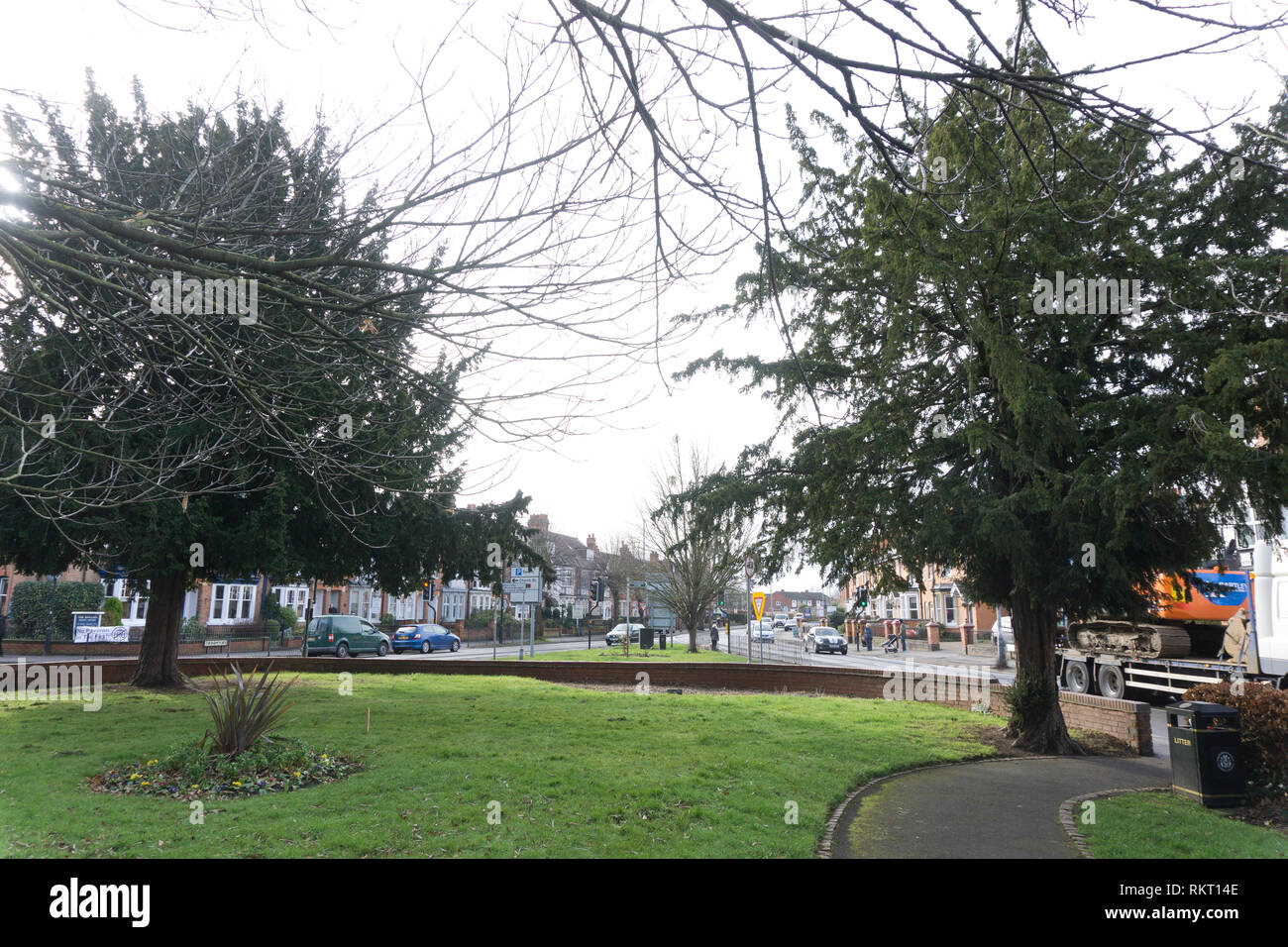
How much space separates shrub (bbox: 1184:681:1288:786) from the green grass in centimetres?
84

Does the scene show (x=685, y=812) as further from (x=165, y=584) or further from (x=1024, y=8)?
(x=165, y=584)

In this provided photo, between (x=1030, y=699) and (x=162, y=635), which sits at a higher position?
(x=162, y=635)

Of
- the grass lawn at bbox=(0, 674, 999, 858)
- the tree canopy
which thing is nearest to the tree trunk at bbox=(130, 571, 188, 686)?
the grass lawn at bbox=(0, 674, 999, 858)

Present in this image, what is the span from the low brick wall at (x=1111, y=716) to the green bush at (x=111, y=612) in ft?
118

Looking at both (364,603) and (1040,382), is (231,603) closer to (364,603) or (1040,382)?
(364,603)

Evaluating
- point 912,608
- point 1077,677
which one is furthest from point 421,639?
point 912,608

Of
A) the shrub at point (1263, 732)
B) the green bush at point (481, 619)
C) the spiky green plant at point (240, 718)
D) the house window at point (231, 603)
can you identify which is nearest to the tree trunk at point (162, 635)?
the spiky green plant at point (240, 718)

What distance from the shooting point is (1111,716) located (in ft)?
40.8

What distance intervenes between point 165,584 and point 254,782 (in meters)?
11.0

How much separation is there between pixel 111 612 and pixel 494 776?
114 feet

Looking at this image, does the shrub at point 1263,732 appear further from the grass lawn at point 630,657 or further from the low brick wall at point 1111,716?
the grass lawn at point 630,657

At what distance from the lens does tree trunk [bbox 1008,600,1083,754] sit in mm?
11336

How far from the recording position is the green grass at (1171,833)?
611 cm
